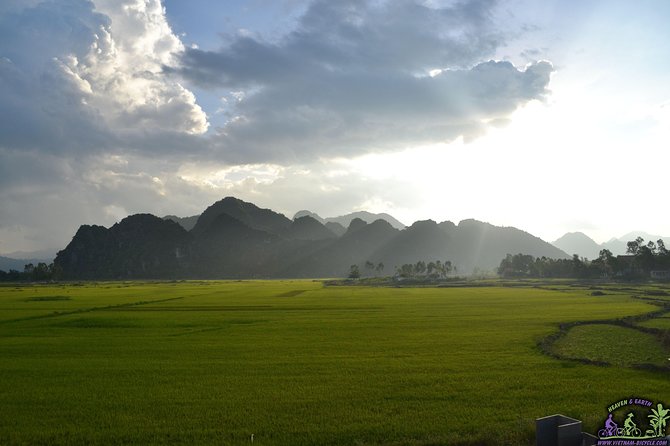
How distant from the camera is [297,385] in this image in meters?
16.0

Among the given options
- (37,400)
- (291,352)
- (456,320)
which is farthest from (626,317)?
(37,400)

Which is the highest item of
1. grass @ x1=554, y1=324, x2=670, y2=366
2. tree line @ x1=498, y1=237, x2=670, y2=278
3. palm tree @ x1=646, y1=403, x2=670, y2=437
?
tree line @ x1=498, y1=237, x2=670, y2=278

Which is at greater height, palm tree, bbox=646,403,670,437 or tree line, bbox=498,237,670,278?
tree line, bbox=498,237,670,278

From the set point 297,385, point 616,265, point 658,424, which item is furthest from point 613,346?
point 616,265

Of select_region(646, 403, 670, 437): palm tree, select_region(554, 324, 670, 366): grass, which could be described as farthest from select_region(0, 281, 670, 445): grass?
select_region(554, 324, 670, 366): grass

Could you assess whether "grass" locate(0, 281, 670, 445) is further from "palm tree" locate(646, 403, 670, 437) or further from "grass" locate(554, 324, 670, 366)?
"grass" locate(554, 324, 670, 366)

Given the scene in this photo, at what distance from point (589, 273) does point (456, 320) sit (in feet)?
330

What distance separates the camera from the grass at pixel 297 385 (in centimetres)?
1202

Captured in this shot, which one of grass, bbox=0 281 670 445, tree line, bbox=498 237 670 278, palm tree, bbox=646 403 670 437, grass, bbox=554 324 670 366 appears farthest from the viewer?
tree line, bbox=498 237 670 278

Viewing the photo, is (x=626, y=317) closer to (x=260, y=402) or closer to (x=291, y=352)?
(x=291, y=352)

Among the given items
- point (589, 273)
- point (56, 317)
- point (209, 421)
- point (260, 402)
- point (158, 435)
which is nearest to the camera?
point (158, 435)

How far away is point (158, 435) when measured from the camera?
1184 cm

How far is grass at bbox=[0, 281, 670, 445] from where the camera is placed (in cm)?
1202

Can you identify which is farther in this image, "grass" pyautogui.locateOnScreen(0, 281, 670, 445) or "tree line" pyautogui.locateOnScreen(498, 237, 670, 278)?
"tree line" pyautogui.locateOnScreen(498, 237, 670, 278)
